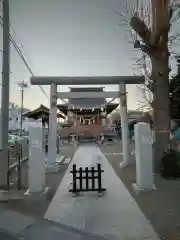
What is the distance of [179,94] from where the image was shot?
2230cm

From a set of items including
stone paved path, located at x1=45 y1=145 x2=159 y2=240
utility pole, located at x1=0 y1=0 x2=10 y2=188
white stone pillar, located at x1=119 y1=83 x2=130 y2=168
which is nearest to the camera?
stone paved path, located at x1=45 y1=145 x2=159 y2=240

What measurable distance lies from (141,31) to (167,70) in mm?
1799

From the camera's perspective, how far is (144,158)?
9781mm

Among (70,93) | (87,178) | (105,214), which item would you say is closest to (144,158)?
(87,178)

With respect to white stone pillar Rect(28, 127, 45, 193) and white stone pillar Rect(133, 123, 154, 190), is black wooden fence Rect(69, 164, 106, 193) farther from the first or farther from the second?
white stone pillar Rect(133, 123, 154, 190)

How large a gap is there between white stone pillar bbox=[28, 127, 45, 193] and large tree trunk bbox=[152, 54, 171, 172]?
5.30 m

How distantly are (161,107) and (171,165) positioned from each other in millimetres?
2453

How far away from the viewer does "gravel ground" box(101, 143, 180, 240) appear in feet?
19.7

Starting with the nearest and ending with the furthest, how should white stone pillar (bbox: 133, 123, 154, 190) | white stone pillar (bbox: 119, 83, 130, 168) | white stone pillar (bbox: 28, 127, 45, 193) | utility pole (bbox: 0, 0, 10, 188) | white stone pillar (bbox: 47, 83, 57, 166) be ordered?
white stone pillar (bbox: 28, 127, 45, 193) < utility pole (bbox: 0, 0, 10, 188) < white stone pillar (bbox: 133, 123, 154, 190) < white stone pillar (bbox: 47, 83, 57, 166) < white stone pillar (bbox: 119, 83, 130, 168)

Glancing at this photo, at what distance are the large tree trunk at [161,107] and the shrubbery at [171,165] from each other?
85 centimetres

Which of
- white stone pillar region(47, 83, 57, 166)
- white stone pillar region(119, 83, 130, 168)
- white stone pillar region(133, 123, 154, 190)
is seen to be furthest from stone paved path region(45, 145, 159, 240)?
white stone pillar region(119, 83, 130, 168)

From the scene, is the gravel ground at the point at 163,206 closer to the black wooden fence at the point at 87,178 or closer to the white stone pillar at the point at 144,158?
the white stone pillar at the point at 144,158

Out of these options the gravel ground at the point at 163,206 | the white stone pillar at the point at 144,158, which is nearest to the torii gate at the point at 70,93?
the gravel ground at the point at 163,206

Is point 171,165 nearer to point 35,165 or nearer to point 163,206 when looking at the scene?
point 163,206
